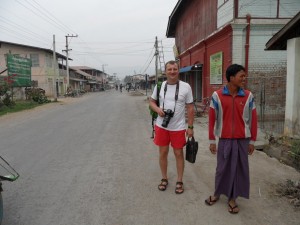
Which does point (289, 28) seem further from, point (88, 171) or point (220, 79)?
point (220, 79)

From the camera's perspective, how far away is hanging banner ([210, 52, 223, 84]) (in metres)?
13.3

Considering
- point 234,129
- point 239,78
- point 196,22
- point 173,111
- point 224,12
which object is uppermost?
point 196,22

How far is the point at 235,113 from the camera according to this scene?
3678 mm

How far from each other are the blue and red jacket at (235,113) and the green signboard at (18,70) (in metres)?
21.1

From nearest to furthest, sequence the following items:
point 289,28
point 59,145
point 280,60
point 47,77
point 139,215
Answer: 1. point 139,215
2. point 289,28
3. point 59,145
4. point 280,60
5. point 47,77

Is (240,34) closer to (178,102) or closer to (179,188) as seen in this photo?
(178,102)

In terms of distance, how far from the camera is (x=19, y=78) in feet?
78.3

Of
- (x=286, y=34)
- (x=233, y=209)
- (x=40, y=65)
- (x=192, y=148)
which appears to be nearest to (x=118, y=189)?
(x=192, y=148)

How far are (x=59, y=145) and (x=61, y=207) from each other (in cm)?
419

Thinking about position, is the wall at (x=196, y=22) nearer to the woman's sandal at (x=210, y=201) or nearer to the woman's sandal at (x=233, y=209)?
the woman's sandal at (x=210, y=201)

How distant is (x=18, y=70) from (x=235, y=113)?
23175 millimetres

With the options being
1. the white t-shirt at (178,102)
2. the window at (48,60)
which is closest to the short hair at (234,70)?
the white t-shirt at (178,102)

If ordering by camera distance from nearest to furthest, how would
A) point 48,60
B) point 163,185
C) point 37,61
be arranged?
1. point 163,185
2. point 37,61
3. point 48,60

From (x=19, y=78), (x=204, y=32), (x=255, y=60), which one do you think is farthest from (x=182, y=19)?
(x=19, y=78)
